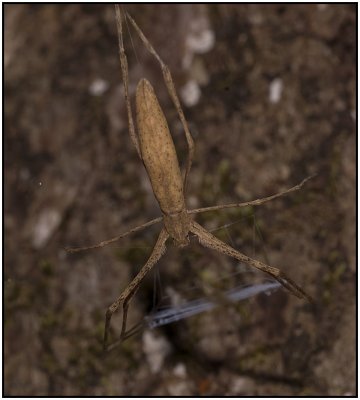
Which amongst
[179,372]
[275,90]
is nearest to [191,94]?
[275,90]

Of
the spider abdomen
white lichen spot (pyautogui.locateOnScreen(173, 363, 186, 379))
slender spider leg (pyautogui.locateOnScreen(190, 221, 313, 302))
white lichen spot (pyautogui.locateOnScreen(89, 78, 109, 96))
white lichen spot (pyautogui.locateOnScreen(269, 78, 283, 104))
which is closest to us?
the spider abdomen

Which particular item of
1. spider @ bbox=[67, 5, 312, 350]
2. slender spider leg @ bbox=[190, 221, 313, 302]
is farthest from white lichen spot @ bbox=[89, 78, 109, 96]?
slender spider leg @ bbox=[190, 221, 313, 302]

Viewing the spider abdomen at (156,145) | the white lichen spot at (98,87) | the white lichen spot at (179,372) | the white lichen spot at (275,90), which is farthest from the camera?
the white lichen spot at (98,87)

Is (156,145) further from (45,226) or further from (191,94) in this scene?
(45,226)

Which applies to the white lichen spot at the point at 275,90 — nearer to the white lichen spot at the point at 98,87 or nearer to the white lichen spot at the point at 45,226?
the white lichen spot at the point at 98,87

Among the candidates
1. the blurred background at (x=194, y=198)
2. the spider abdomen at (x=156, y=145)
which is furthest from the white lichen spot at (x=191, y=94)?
the spider abdomen at (x=156, y=145)

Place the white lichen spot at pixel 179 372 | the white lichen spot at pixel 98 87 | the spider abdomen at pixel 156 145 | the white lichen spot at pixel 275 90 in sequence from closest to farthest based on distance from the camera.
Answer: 1. the spider abdomen at pixel 156 145
2. the white lichen spot at pixel 179 372
3. the white lichen spot at pixel 275 90
4. the white lichen spot at pixel 98 87

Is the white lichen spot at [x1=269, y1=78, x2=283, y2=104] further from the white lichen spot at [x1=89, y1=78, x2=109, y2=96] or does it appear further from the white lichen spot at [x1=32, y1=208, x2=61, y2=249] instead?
the white lichen spot at [x1=32, y1=208, x2=61, y2=249]
